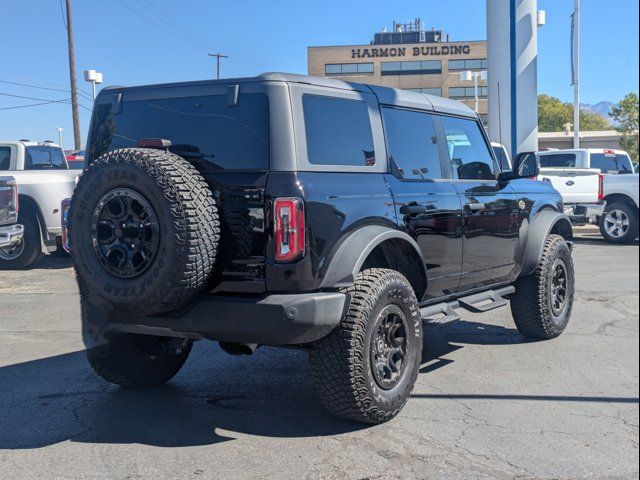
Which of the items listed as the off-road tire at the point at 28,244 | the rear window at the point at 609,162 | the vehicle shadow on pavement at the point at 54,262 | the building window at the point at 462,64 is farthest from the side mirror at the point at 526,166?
the building window at the point at 462,64

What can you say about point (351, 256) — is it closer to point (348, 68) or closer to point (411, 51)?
point (348, 68)

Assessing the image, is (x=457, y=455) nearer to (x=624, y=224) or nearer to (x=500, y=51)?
(x=624, y=224)

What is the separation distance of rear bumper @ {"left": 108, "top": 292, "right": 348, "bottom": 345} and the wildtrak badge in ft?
214

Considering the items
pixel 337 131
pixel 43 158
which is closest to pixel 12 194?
pixel 43 158

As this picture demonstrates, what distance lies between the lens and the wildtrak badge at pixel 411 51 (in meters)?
66.2

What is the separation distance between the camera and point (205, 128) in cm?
426

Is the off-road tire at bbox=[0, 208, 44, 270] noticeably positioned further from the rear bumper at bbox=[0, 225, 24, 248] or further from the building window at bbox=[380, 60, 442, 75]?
the building window at bbox=[380, 60, 442, 75]

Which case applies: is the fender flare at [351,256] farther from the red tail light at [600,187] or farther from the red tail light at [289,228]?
the red tail light at [600,187]

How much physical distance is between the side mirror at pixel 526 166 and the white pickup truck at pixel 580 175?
5.74 meters

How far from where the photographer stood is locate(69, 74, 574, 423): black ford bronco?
384 cm

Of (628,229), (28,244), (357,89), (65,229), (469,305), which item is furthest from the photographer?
(628,229)

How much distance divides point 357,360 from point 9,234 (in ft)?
22.4

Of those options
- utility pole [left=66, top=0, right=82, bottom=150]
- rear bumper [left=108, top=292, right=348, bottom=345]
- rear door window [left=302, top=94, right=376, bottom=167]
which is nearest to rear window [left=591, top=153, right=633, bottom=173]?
rear door window [left=302, top=94, right=376, bottom=167]

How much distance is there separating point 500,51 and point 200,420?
52.0ft
